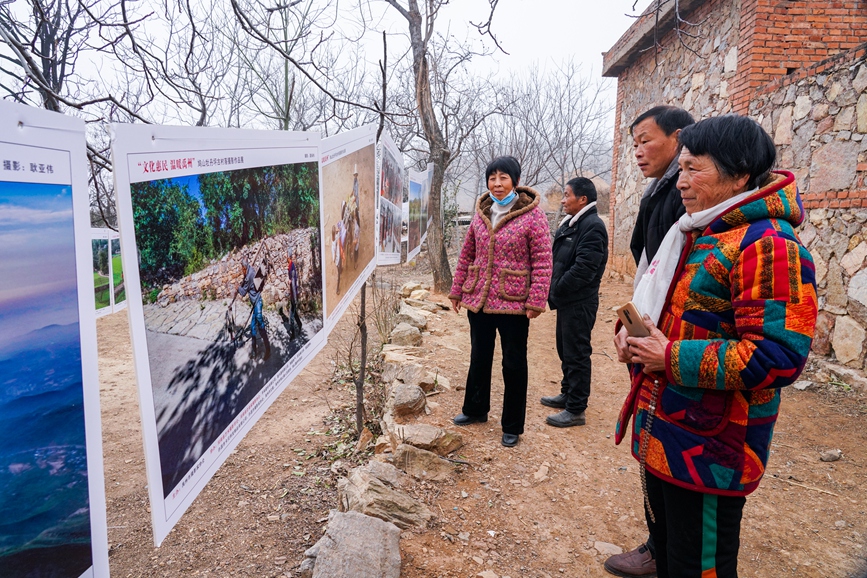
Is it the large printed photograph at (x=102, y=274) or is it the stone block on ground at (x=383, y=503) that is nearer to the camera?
the stone block on ground at (x=383, y=503)

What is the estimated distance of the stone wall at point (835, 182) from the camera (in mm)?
4344

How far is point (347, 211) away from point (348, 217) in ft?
0.14

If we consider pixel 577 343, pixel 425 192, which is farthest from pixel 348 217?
pixel 425 192

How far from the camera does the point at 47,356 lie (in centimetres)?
84

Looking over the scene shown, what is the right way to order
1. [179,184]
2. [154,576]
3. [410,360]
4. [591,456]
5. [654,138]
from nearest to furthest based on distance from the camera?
[179,184] → [654,138] → [154,576] → [591,456] → [410,360]

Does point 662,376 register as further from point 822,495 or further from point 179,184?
point 822,495

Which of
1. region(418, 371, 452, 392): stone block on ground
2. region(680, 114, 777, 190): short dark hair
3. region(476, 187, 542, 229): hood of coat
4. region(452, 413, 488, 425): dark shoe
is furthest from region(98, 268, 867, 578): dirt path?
region(680, 114, 777, 190): short dark hair

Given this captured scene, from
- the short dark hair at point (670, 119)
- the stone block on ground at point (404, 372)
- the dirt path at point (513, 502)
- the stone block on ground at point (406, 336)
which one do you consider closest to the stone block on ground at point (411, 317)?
the stone block on ground at point (406, 336)

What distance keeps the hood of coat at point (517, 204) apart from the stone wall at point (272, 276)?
1.22m

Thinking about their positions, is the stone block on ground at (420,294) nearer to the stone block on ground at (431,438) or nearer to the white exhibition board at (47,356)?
the stone block on ground at (431,438)

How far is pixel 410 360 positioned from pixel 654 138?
333 cm

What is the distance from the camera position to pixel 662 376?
4.94ft

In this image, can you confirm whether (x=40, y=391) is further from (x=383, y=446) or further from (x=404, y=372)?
(x=404, y=372)

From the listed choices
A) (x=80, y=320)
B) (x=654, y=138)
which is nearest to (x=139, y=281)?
(x=80, y=320)
